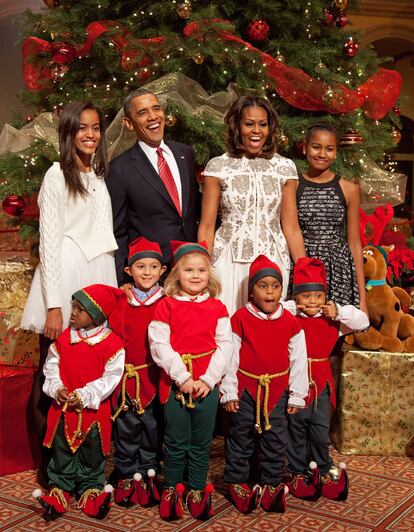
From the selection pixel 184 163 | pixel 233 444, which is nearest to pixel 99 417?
pixel 233 444

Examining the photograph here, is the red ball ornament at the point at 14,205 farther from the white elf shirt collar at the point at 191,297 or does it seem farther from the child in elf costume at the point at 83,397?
the white elf shirt collar at the point at 191,297

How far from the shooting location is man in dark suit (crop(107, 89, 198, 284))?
3.42 metres

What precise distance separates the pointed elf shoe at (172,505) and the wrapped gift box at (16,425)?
2.99 feet

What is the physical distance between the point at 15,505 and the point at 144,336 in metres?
0.96

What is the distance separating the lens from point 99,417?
3152 mm

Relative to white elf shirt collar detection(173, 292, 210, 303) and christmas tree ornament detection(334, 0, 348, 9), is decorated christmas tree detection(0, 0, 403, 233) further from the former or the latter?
white elf shirt collar detection(173, 292, 210, 303)

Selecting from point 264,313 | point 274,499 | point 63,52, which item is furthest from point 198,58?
point 274,499

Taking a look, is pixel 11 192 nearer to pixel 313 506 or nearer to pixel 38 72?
pixel 38 72

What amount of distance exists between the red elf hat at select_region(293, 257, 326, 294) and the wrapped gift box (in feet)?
4.88

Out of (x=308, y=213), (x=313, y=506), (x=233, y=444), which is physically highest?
(x=308, y=213)

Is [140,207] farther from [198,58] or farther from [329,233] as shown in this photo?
[198,58]

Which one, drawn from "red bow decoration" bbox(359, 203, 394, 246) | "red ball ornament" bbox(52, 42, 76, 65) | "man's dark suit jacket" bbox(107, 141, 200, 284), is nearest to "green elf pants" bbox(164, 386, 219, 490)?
"man's dark suit jacket" bbox(107, 141, 200, 284)

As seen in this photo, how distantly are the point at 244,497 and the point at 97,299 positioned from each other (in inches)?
43.1

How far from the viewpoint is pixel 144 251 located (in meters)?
3.19
